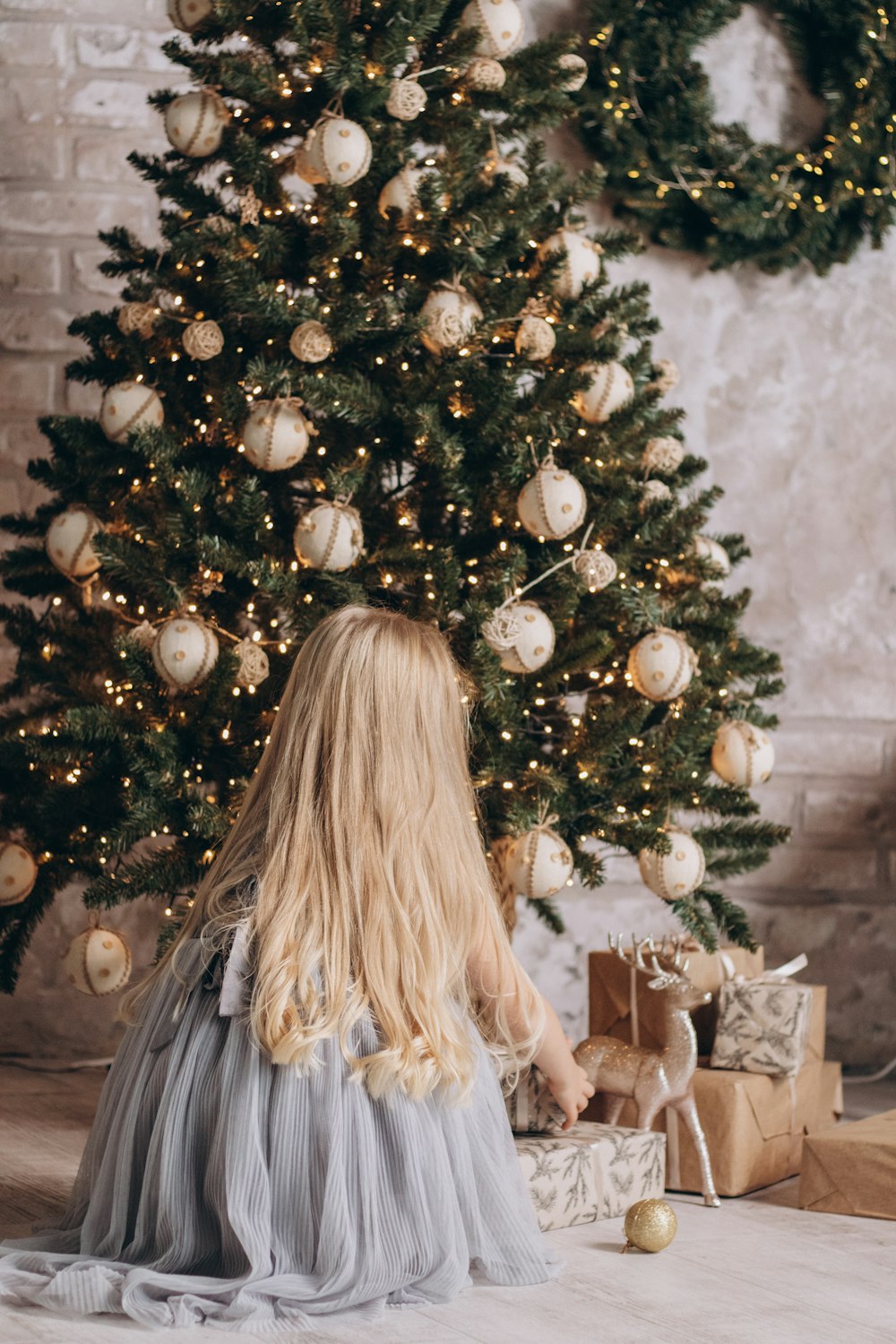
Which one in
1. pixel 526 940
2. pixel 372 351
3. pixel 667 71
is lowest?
pixel 526 940

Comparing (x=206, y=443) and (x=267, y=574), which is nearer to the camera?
(x=267, y=574)

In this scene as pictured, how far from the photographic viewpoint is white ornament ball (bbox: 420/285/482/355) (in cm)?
256

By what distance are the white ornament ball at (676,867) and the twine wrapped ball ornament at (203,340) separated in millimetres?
1147

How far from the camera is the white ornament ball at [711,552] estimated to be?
2.82 m

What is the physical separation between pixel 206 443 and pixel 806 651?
1.96m

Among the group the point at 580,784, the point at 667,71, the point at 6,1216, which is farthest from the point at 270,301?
the point at 667,71

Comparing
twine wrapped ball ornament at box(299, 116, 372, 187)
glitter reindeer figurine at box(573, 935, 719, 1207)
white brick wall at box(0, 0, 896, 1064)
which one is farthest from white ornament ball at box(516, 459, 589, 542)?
white brick wall at box(0, 0, 896, 1064)

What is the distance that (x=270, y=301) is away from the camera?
2537mm

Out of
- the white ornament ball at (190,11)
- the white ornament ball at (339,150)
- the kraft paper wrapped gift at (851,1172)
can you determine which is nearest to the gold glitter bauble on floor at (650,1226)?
the kraft paper wrapped gift at (851,1172)

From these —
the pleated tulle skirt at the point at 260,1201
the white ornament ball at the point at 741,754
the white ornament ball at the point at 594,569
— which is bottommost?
the pleated tulle skirt at the point at 260,1201

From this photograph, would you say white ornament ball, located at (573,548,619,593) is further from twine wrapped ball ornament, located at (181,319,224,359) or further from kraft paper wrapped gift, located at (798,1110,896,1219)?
kraft paper wrapped gift, located at (798,1110,896,1219)

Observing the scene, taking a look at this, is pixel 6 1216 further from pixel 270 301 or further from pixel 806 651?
pixel 806 651

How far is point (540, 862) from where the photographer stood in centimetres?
249

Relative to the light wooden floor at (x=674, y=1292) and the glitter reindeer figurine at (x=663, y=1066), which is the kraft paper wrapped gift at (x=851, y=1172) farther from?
the glitter reindeer figurine at (x=663, y=1066)
